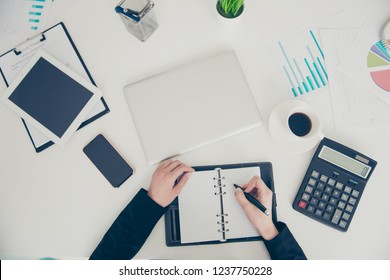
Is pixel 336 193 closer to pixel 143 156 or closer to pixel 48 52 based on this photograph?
pixel 143 156

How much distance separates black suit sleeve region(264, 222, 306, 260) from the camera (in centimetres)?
72

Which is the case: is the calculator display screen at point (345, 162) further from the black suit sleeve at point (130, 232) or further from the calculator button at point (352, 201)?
the black suit sleeve at point (130, 232)

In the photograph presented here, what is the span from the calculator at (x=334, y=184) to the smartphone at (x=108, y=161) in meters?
0.44

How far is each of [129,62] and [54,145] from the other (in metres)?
0.30

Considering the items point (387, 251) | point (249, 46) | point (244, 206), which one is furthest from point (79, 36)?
point (387, 251)

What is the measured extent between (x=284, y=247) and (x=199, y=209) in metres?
0.22

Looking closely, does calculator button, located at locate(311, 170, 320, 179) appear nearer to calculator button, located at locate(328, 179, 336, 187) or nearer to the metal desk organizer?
calculator button, located at locate(328, 179, 336, 187)

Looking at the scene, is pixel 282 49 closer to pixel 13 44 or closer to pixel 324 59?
pixel 324 59

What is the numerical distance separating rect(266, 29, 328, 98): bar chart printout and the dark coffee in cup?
0.09 metres

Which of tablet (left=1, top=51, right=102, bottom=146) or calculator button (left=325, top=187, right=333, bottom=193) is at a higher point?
tablet (left=1, top=51, right=102, bottom=146)

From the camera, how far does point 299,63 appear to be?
32.6 inches

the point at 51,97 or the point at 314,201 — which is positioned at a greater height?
the point at 51,97

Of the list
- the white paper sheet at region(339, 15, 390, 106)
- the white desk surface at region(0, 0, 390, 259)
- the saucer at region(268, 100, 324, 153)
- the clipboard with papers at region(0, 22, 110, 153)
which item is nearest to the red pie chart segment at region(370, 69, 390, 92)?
the white paper sheet at region(339, 15, 390, 106)

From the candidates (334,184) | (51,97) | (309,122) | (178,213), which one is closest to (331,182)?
(334,184)
